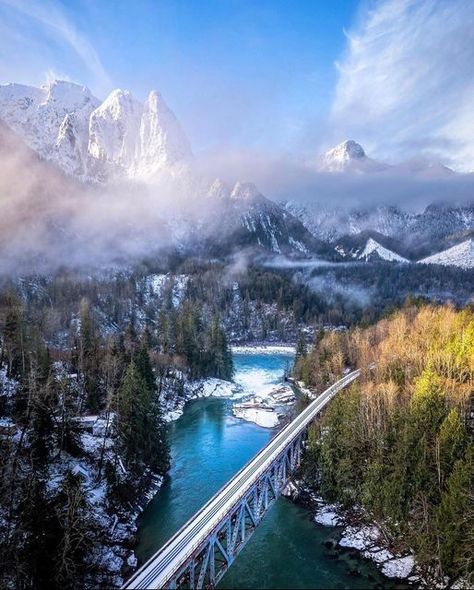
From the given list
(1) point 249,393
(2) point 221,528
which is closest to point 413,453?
(2) point 221,528

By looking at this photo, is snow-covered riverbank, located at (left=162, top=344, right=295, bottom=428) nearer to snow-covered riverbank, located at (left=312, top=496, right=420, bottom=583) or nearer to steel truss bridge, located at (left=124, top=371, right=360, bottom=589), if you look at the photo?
steel truss bridge, located at (left=124, top=371, right=360, bottom=589)

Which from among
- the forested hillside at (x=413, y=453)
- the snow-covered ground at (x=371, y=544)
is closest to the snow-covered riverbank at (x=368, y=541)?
the snow-covered ground at (x=371, y=544)

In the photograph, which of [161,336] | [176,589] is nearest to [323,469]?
[176,589]

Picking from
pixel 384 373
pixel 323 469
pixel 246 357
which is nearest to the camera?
pixel 323 469

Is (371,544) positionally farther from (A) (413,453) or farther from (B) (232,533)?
(B) (232,533)

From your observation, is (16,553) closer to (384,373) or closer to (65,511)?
(65,511)

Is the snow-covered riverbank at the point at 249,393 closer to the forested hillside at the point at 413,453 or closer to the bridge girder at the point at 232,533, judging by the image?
the forested hillside at the point at 413,453
